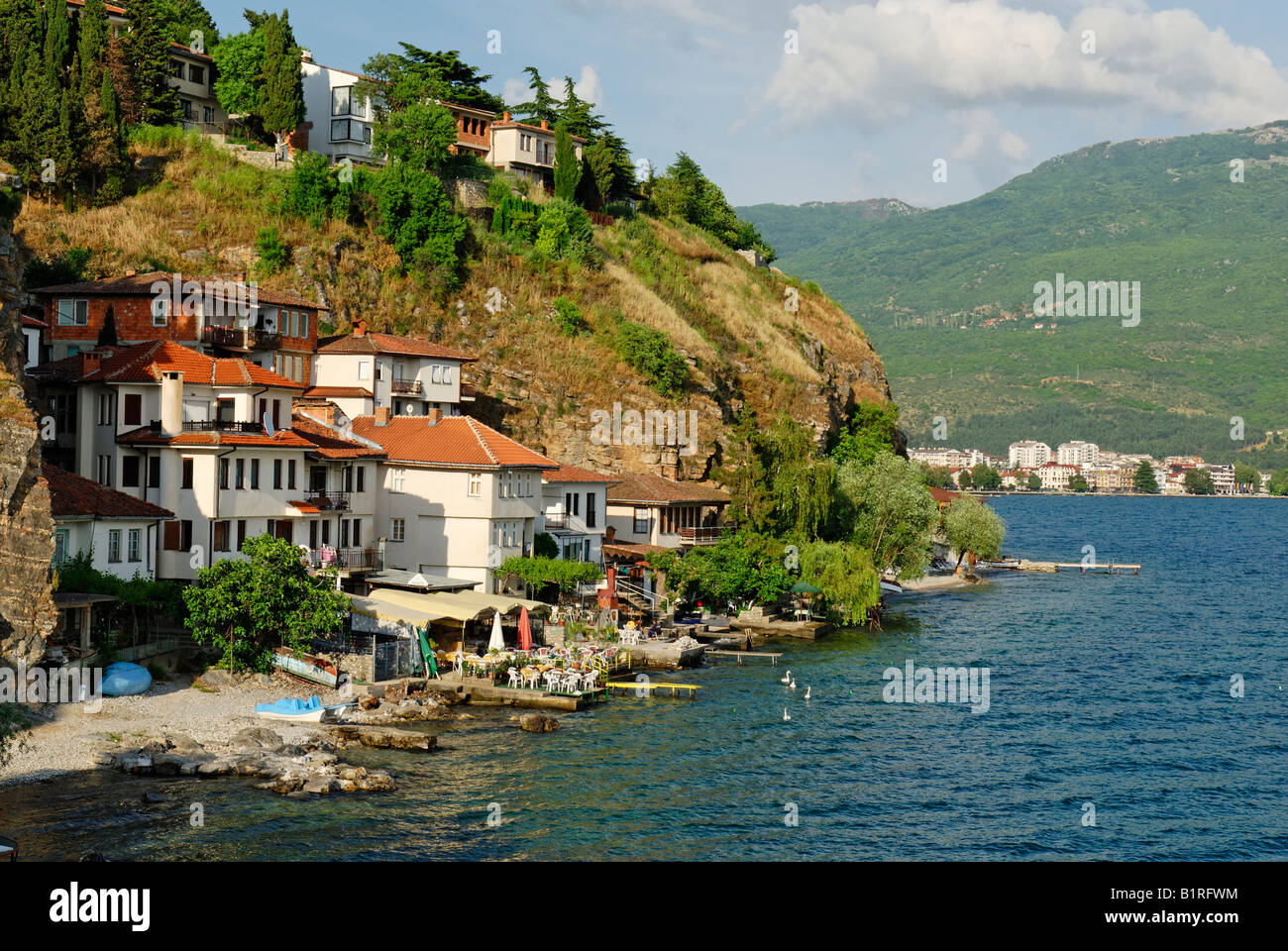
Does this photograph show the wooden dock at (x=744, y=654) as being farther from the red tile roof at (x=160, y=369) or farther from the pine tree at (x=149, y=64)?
the pine tree at (x=149, y=64)

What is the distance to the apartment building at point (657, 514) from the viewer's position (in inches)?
3147

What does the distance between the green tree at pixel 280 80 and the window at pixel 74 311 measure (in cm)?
2823

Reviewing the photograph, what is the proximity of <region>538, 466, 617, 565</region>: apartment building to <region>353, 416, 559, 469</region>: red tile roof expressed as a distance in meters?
3.75

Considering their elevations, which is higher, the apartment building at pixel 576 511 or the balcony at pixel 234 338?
the balcony at pixel 234 338

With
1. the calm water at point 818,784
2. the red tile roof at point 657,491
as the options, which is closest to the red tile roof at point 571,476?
the red tile roof at point 657,491

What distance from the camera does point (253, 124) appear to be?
313 ft

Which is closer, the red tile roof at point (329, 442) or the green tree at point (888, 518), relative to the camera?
the red tile roof at point (329, 442)

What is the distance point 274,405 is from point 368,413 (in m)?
15.8

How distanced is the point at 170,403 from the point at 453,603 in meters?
15.0

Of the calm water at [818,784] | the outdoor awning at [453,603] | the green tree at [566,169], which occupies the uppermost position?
the green tree at [566,169]

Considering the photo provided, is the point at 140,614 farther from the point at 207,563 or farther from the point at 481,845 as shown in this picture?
the point at 481,845

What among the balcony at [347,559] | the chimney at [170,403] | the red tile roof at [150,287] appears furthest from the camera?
the red tile roof at [150,287]
